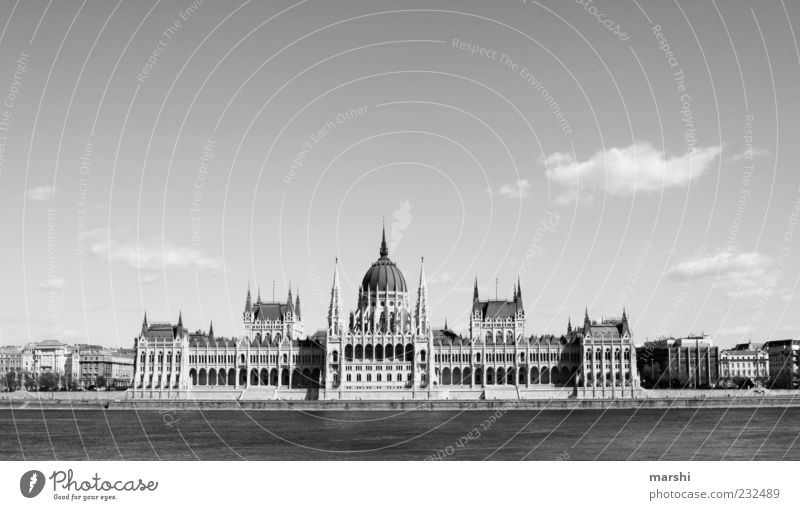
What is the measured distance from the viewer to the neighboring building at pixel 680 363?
433 ft

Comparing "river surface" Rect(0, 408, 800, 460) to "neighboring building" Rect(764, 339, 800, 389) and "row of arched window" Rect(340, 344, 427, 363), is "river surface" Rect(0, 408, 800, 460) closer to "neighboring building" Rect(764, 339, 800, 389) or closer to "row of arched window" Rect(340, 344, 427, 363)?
"row of arched window" Rect(340, 344, 427, 363)

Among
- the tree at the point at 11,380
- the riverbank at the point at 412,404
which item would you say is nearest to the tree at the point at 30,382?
the tree at the point at 11,380

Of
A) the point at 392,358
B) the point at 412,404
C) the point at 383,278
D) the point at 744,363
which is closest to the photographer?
the point at 412,404

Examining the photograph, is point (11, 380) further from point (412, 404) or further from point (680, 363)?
point (680, 363)

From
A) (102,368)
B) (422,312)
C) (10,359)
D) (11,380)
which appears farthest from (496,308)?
(10,359)

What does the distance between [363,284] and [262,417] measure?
1537 inches

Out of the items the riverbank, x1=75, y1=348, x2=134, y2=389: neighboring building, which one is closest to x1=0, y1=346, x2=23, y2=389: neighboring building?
x1=75, y1=348, x2=134, y2=389: neighboring building

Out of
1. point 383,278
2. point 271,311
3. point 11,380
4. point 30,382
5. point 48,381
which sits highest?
point 383,278

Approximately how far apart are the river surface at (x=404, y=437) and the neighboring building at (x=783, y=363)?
46.6 m

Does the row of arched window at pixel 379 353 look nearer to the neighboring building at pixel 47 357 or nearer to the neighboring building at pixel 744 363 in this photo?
the neighboring building at pixel 744 363

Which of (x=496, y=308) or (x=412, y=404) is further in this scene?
(x=496, y=308)

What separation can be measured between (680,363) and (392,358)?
46.6 metres

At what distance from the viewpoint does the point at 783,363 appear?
13562 cm
